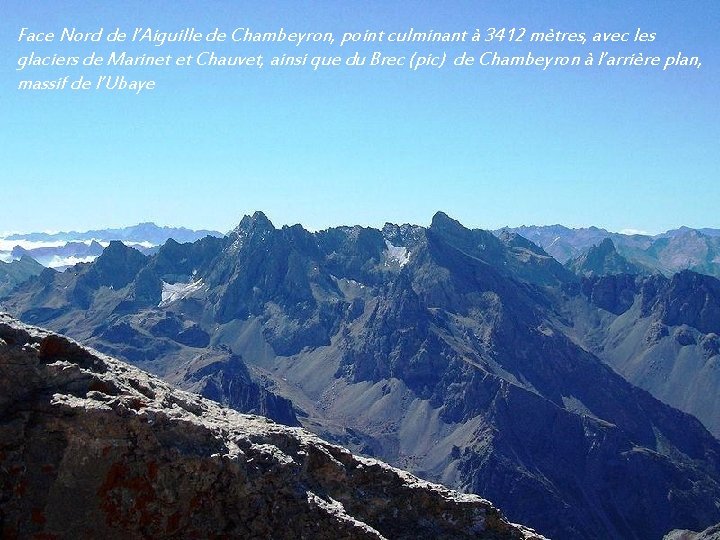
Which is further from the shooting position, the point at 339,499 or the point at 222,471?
the point at 339,499

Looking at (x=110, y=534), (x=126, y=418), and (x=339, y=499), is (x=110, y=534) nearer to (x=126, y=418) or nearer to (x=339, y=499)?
(x=126, y=418)

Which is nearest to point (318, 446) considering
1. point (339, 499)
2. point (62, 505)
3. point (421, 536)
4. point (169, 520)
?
point (339, 499)

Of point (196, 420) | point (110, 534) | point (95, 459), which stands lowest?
point (110, 534)

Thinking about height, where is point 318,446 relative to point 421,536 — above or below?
above

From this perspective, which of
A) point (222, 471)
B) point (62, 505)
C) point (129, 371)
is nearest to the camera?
point (62, 505)

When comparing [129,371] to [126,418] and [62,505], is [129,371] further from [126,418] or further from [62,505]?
[62,505]

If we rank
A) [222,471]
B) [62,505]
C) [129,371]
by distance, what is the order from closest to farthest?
[62,505], [222,471], [129,371]
